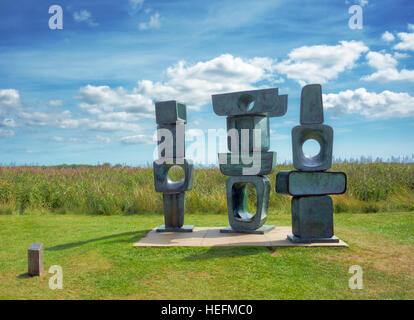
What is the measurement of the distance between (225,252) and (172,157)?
2247mm

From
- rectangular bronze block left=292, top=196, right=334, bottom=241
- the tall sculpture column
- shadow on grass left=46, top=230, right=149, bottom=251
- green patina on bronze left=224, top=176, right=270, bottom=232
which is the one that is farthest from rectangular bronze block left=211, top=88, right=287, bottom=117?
shadow on grass left=46, top=230, right=149, bottom=251

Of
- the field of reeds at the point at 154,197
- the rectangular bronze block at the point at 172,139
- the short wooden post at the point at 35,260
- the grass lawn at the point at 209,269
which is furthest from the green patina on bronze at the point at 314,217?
the short wooden post at the point at 35,260

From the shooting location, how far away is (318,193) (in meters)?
5.86

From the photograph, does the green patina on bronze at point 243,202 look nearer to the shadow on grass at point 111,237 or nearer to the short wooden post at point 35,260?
the shadow on grass at point 111,237

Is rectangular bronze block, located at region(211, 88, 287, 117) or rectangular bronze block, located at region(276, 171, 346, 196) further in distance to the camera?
rectangular bronze block, located at region(211, 88, 287, 117)

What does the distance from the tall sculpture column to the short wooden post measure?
3180mm

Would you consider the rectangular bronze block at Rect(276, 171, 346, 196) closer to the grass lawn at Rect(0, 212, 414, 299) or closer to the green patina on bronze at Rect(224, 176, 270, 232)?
the green patina on bronze at Rect(224, 176, 270, 232)

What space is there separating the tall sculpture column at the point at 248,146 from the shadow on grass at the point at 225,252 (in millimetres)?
1102

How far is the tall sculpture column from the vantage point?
257 inches

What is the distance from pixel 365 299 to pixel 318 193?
6.92ft

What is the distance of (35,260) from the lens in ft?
15.8

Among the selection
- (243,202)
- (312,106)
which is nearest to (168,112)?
(243,202)

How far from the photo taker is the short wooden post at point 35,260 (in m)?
4.80

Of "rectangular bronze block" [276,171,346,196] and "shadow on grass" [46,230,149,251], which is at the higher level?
"rectangular bronze block" [276,171,346,196]
